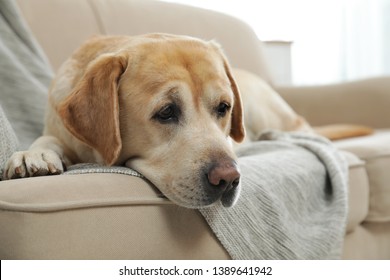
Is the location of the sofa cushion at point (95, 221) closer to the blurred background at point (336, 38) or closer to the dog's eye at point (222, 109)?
the dog's eye at point (222, 109)

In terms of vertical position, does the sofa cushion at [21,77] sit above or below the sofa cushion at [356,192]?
above

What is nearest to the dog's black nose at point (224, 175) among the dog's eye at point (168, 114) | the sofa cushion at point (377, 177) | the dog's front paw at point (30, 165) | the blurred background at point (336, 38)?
the dog's eye at point (168, 114)

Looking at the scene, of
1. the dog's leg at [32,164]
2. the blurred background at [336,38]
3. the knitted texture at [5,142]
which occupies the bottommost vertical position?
the blurred background at [336,38]

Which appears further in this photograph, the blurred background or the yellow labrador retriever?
the blurred background

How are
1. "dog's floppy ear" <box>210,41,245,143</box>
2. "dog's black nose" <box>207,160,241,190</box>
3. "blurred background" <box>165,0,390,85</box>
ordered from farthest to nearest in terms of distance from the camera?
"blurred background" <box>165,0,390,85</box>
"dog's floppy ear" <box>210,41,245,143</box>
"dog's black nose" <box>207,160,241,190</box>

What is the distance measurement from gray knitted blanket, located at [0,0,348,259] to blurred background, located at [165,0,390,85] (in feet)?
7.79

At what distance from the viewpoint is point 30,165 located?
1.08 meters

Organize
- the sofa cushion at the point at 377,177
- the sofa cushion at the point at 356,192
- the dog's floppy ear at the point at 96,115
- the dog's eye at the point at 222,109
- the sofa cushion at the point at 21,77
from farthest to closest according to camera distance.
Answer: the sofa cushion at the point at 377,177 < the sofa cushion at the point at 356,192 < the sofa cushion at the point at 21,77 < the dog's eye at the point at 222,109 < the dog's floppy ear at the point at 96,115

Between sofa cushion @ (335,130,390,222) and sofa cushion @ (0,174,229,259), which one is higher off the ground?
sofa cushion @ (0,174,229,259)

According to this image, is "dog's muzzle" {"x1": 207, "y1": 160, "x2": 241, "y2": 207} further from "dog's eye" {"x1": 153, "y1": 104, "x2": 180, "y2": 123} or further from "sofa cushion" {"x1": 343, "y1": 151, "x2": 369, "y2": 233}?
"sofa cushion" {"x1": 343, "y1": 151, "x2": 369, "y2": 233}

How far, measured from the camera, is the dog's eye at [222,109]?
1.27 metres

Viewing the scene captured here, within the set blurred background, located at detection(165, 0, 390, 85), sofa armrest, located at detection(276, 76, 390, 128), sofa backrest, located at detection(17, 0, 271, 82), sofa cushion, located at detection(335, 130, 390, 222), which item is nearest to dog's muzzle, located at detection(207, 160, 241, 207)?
sofa cushion, located at detection(335, 130, 390, 222)

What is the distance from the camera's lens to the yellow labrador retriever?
1065 millimetres
